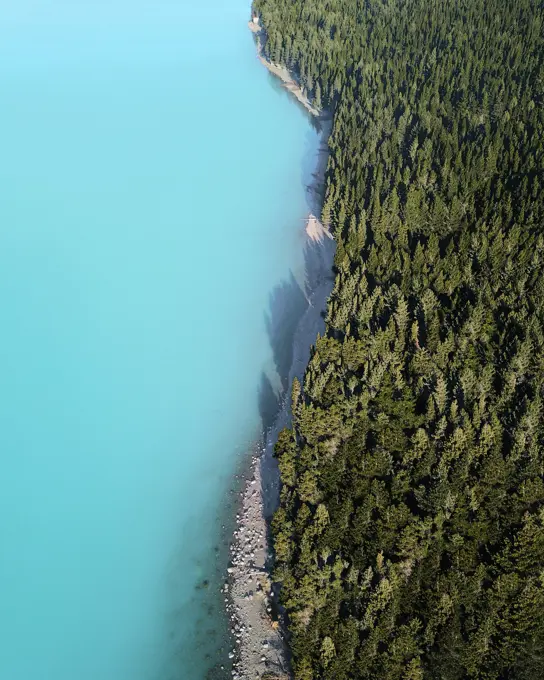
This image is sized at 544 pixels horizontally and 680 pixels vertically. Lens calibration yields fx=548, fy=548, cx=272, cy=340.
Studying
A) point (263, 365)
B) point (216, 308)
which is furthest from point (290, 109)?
point (263, 365)

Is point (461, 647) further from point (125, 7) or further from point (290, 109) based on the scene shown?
point (125, 7)

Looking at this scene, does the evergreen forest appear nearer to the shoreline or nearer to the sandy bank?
the shoreline

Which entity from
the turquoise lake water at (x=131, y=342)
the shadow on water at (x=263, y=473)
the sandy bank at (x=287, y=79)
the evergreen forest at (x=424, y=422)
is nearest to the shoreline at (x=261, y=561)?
the shadow on water at (x=263, y=473)

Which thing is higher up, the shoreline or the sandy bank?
the sandy bank

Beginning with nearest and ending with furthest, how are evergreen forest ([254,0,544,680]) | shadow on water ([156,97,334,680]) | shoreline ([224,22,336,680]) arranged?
1. evergreen forest ([254,0,544,680])
2. shoreline ([224,22,336,680])
3. shadow on water ([156,97,334,680])

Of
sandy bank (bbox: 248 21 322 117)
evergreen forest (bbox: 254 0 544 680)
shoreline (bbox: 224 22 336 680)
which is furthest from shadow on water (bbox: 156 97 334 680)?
sandy bank (bbox: 248 21 322 117)

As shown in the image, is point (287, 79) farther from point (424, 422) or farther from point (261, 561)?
point (261, 561)

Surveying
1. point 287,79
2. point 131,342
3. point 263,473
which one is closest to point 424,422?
point 263,473

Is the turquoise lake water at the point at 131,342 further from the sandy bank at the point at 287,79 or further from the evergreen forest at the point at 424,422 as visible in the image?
the evergreen forest at the point at 424,422
